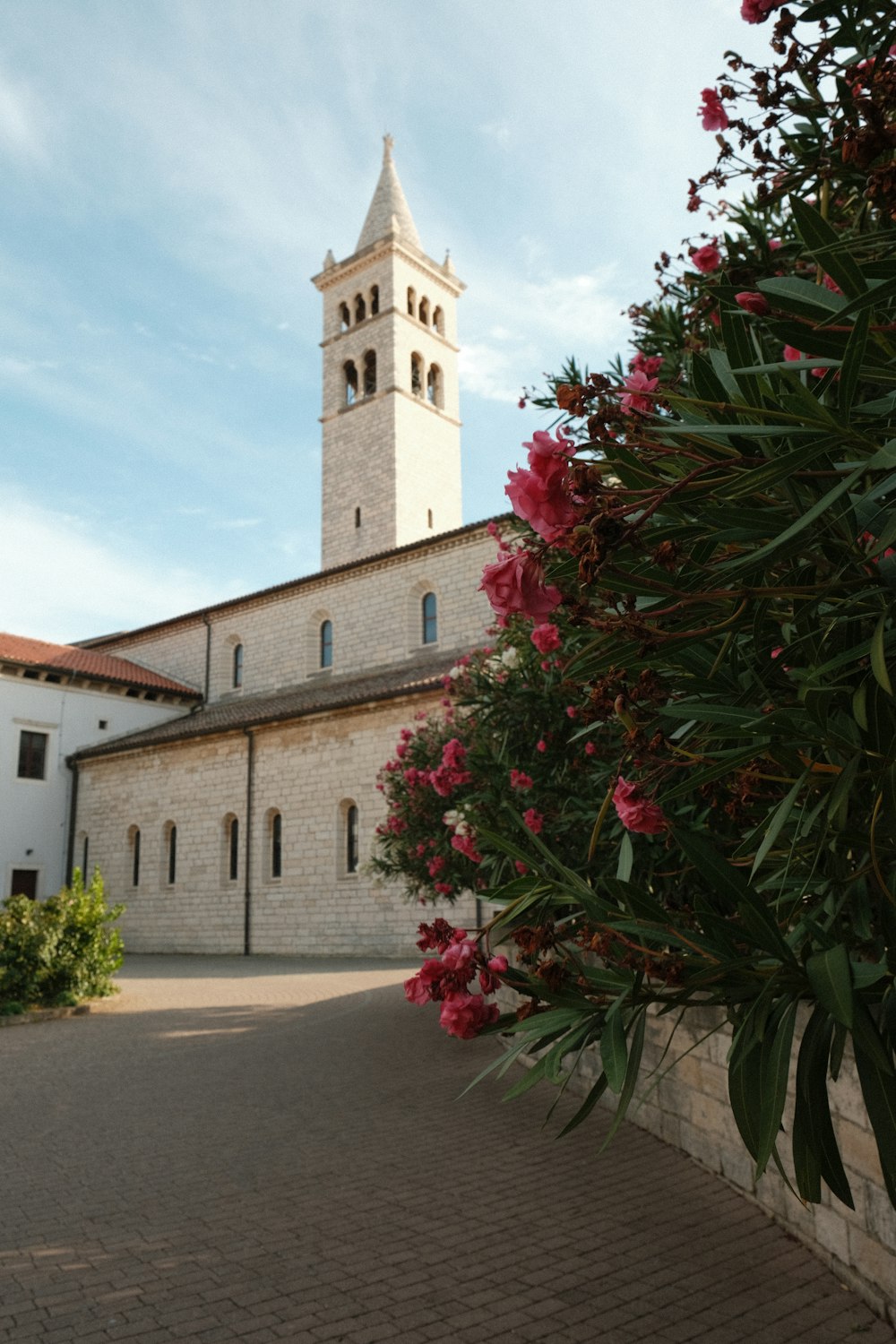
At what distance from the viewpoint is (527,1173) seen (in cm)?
514

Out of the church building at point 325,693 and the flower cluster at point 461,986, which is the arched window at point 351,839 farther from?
the flower cluster at point 461,986

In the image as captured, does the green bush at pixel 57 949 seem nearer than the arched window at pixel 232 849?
Yes

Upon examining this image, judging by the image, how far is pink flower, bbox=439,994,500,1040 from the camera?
2346 mm

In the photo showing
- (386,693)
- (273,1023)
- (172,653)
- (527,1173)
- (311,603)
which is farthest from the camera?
(172,653)

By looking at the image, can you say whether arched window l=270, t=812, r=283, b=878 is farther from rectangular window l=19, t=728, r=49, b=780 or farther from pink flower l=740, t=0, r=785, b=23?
pink flower l=740, t=0, r=785, b=23

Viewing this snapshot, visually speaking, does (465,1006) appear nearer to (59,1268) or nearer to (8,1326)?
(8,1326)

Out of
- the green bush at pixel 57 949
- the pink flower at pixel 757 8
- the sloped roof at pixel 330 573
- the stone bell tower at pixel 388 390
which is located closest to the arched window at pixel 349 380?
the stone bell tower at pixel 388 390

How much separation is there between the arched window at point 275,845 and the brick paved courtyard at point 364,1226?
16.1m

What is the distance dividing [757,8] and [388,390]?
36968mm

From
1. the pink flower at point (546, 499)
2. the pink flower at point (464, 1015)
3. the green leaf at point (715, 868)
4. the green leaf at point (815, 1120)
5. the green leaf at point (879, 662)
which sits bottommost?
the green leaf at point (815, 1120)

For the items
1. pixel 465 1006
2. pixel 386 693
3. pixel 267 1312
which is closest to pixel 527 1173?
pixel 267 1312

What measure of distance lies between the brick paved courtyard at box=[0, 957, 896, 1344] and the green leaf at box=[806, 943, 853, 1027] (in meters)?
2.13

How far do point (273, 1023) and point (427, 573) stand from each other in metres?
17.0

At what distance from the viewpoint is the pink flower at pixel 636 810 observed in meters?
2.53
